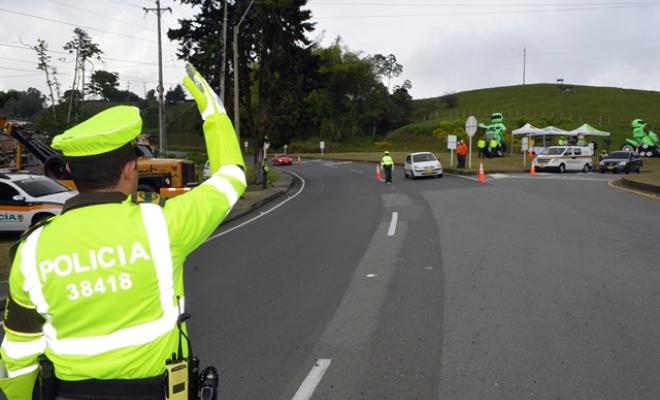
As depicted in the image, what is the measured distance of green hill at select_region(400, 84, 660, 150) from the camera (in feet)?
241

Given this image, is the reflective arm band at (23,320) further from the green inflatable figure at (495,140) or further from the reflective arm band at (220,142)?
the green inflatable figure at (495,140)

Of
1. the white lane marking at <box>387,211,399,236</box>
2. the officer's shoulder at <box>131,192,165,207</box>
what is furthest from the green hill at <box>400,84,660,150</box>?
the officer's shoulder at <box>131,192,165,207</box>

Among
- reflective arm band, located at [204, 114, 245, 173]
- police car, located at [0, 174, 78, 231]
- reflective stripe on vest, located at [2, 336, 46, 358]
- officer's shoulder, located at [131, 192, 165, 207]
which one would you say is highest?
reflective arm band, located at [204, 114, 245, 173]

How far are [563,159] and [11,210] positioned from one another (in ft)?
94.2

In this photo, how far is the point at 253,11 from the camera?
2788cm

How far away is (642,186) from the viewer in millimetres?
20203

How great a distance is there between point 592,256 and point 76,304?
8.74m

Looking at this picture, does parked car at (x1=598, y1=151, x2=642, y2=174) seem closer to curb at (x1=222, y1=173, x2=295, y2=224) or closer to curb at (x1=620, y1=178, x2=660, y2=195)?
curb at (x1=620, y1=178, x2=660, y2=195)

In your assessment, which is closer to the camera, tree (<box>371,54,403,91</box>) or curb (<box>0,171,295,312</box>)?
curb (<box>0,171,295,312</box>)

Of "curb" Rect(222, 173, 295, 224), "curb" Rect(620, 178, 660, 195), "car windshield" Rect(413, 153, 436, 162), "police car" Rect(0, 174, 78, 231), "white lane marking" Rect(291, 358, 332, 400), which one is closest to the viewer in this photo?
"white lane marking" Rect(291, 358, 332, 400)

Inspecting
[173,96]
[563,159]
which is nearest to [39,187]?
[563,159]

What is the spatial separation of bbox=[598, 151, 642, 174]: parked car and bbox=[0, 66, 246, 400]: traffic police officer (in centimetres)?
3455

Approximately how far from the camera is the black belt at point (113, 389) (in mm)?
2000

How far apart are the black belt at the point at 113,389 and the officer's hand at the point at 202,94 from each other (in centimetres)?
106
